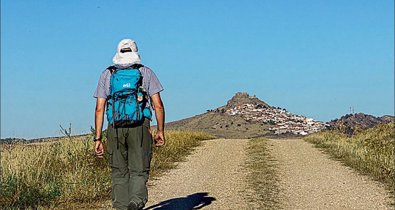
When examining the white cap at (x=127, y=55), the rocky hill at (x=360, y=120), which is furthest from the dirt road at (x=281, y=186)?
the rocky hill at (x=360, y=120)

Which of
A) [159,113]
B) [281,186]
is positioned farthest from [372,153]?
[159,113]

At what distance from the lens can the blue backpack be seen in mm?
7586

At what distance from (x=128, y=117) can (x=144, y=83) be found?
456mm

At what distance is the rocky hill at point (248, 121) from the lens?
1361 inches

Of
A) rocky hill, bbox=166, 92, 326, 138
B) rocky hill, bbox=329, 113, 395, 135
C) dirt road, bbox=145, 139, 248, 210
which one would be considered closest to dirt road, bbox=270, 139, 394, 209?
dirt road, bbox=145, 139, 248, 210

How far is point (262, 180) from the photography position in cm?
1273

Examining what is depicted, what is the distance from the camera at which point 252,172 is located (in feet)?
46.1

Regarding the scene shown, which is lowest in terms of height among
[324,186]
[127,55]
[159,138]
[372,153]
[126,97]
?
[324,186]

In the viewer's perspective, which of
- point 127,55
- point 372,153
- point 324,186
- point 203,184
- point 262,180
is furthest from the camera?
point 372,153

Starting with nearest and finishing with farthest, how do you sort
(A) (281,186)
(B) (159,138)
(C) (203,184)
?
(B) (159,138) < (A) (281,186) < (C) (203,184)

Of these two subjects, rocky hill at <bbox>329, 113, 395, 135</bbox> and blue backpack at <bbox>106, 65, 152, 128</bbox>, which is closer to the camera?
blue backpack at <bbox>106, 65, 152, 128</bbox>

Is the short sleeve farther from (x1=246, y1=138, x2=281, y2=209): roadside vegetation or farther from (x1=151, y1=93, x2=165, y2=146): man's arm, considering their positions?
(x1=246, y1=138, x2=281, y2=209): roadside vegetation

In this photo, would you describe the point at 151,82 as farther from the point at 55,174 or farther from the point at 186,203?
the point at 55,174

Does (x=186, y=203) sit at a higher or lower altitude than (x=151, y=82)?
lower
